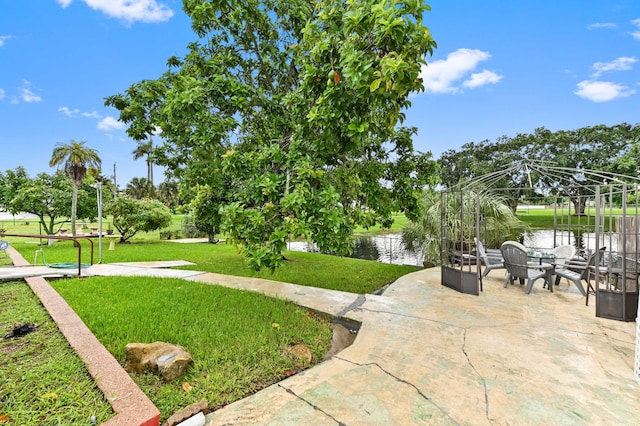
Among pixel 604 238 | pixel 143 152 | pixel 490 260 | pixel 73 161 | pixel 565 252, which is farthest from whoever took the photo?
pixel 143 152

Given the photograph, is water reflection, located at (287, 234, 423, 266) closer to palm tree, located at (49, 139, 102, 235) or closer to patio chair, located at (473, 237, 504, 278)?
patio chair, located at (473, 237, 504, 278)

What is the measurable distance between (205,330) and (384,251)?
12.2m

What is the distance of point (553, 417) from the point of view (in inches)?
81.0

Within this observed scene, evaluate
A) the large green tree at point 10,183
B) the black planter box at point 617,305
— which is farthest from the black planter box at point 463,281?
the large green tree at point 10,183

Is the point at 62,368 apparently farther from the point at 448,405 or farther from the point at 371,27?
the point at 371,27

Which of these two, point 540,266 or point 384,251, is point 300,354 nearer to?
point 540,266

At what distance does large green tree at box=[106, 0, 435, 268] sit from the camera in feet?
8.02

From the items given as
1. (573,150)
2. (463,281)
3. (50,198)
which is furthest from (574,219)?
(50,198)

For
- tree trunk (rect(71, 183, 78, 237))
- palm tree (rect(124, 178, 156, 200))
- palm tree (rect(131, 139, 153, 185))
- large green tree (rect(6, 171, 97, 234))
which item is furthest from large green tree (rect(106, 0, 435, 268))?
palm tree (rect(124, 178, 156, 200))

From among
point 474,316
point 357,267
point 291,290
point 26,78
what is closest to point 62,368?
point 291,290

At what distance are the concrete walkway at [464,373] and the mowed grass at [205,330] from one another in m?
0.30

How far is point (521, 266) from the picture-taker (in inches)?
214

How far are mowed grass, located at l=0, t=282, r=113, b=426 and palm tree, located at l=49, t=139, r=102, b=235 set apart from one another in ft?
38.3

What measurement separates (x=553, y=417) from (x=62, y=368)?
3.69m
